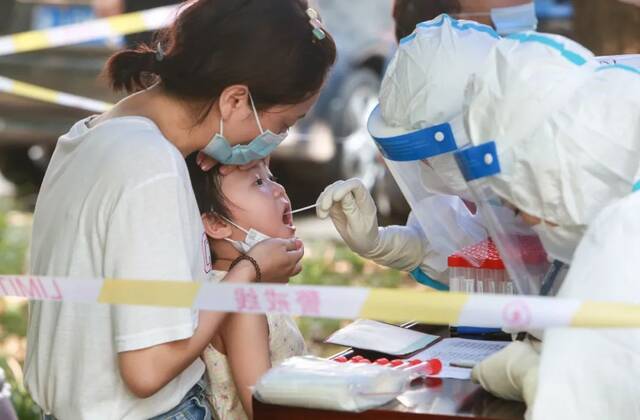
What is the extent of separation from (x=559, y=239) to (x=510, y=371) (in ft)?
0.88

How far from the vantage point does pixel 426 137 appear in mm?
2787

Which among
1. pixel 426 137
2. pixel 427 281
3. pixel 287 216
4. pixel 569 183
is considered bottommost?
pixel 427 281

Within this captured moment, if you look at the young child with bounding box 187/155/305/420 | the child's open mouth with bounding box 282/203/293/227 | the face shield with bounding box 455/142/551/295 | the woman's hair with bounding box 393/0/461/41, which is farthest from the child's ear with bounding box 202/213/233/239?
the woman's hair with bounding box 393/0/461/41

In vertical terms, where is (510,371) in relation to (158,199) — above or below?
below

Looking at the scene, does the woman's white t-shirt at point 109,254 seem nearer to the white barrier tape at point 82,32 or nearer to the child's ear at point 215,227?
the child's ear at point 215,227

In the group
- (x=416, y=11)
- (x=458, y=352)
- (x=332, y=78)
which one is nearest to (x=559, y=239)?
(x=458, y=352)

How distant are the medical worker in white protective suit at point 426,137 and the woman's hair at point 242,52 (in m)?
0.20

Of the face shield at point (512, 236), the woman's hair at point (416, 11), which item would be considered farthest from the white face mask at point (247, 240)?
the woman's hair at point (416, 11)

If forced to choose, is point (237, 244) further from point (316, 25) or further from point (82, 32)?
point (82, 32)

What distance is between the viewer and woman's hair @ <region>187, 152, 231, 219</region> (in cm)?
318

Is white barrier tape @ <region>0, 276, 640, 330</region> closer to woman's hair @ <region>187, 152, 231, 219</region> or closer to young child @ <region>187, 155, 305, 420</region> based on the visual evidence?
young child @ <region>187, 155, 305, 420</region>

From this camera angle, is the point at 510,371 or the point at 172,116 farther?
the point at 172,116

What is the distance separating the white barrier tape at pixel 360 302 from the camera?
2232 mm

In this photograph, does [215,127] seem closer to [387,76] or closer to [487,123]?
[387,76]
